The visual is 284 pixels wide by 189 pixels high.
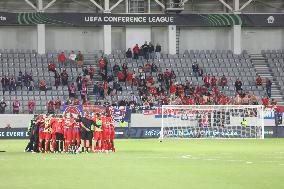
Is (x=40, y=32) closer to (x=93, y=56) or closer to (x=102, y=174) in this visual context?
(x=93, y=56)

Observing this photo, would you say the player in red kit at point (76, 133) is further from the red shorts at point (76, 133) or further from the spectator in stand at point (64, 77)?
the spectator in stand at point (64, 77)

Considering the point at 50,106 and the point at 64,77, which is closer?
the point at 50,106

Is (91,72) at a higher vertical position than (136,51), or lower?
lower

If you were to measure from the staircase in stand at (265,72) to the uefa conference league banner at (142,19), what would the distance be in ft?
9.34

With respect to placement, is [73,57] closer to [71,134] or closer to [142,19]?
[142,19]

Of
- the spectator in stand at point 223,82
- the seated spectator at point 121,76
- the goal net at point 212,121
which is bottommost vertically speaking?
the goal net at point 212,121

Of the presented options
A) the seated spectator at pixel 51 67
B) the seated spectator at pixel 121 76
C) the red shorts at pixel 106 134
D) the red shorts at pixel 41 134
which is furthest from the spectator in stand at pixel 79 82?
the red shorts at pixel 106 134

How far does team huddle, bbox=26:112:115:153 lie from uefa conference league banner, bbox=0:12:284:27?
28.0 meters

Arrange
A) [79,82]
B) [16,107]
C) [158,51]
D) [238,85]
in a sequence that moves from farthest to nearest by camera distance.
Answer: [158,51]
[238,85]
[79,82]
[16,107]

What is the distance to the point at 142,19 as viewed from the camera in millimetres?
64812

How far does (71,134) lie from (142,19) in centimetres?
3119

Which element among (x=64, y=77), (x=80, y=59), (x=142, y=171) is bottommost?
(x=142, y=171)

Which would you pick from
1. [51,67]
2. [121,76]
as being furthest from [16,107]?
[121,76]

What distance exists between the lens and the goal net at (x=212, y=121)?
50.8m
